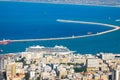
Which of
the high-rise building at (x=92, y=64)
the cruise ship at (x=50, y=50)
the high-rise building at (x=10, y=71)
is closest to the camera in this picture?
the high-rise building at (x=10, y=71)

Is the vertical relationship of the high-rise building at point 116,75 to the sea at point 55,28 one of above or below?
below

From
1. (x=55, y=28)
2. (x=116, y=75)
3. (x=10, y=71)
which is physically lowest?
(x=116, y=75)

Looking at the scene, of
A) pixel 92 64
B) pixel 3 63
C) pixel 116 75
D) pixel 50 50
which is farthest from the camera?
pixel 50 50

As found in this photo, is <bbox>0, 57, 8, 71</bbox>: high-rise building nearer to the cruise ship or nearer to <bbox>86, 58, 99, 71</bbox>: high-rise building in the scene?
<bbox>86, 58, 99, 71</bbox>: high-rise building

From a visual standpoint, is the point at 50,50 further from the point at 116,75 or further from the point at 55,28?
the point at 55,28

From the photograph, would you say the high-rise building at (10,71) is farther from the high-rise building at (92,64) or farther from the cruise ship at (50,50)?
the cruise ship at (50,50)

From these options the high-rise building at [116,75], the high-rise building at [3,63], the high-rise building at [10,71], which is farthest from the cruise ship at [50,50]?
the high-rise building at [116,75]

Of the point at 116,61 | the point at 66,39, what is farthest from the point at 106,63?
the point at 66,39

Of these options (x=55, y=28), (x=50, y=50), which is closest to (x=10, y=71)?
(x=50, y=50)
